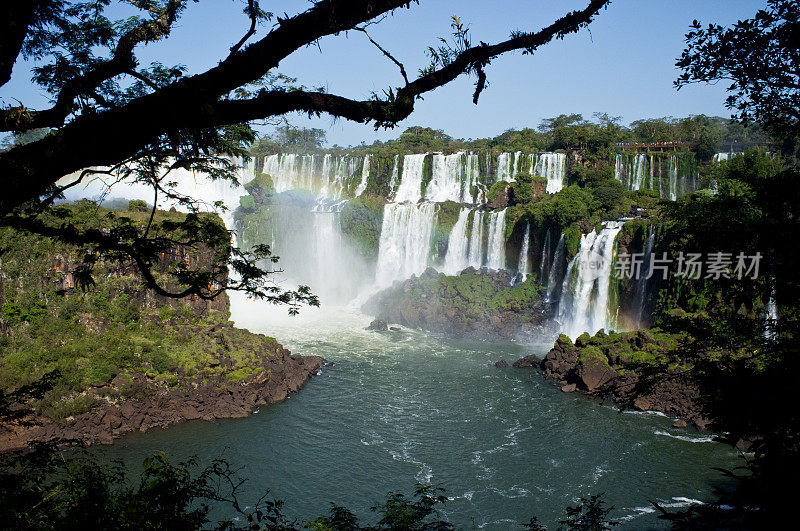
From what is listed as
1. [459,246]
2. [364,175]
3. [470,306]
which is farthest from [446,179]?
[470,306]

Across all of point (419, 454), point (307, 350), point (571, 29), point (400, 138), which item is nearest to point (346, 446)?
point (419, 454)

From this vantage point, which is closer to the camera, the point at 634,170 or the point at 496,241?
the point at 496,241

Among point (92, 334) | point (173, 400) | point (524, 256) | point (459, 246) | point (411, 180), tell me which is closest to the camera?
point (173, 400)

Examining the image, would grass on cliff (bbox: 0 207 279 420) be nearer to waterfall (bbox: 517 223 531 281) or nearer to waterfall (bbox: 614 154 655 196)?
waterfall (bbox: 517 223 531 281)

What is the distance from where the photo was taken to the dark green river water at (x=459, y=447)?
10078mm

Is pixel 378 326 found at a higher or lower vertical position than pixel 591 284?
lower

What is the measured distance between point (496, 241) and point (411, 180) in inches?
378

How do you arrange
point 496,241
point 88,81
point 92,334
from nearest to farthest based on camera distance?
point 88,81, point 92,334, point 496,241

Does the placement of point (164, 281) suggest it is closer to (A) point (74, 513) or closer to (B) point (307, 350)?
(B) point (307, 350)

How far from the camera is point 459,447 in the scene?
40.2 ft

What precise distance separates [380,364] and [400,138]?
113ft

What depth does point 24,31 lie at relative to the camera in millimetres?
2393

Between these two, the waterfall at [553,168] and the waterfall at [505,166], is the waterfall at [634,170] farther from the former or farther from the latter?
the waterfall at [505,166]

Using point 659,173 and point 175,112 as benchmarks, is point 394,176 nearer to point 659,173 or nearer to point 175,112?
point 659,173
